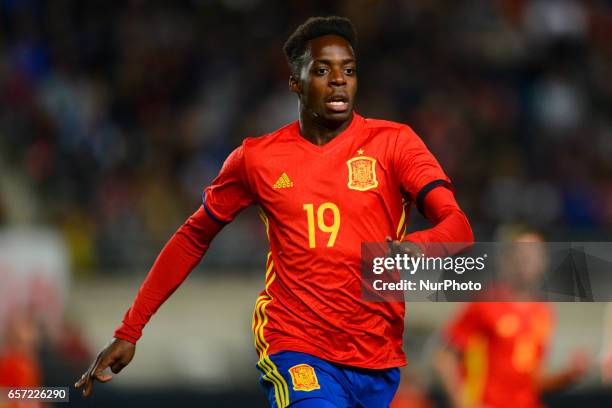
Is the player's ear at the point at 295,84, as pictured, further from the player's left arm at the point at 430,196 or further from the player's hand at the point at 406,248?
the player's hand at the point at 406,248

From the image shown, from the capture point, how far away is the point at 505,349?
729cm

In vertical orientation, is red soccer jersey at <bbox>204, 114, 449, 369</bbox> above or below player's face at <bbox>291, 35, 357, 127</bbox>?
below

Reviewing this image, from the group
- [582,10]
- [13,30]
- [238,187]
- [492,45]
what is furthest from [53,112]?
[238,187]

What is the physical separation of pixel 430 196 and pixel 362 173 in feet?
1.19

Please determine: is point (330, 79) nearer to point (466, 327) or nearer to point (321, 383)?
point (321, 383)

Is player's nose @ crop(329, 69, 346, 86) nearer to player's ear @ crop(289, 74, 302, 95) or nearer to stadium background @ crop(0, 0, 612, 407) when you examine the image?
player's ear @ crop(289, 74, 302, 95)

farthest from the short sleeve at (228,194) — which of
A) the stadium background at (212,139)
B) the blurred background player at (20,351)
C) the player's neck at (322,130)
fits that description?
the stadium background at (212,139)

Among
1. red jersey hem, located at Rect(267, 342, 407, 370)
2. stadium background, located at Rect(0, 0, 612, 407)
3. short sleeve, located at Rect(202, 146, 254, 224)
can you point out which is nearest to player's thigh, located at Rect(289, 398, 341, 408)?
red jersey hem, located at Rect(267, 342, 407, 370)

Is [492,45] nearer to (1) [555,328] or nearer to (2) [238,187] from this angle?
(1) [555,328]

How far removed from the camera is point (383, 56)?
12750 millimetres

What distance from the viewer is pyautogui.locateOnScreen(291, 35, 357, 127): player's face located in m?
4.46

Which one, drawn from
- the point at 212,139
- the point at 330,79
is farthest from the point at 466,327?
the point at 212,139

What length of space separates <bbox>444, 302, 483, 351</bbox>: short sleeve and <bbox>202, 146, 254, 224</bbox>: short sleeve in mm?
3051

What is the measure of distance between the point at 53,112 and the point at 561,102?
527 centimetres
